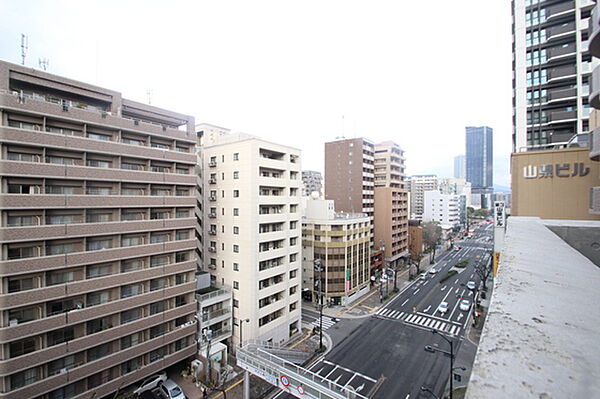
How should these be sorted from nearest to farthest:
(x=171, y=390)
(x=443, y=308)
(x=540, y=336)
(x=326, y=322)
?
(x=540, y=336) < (x=171, y=390) < (x=326, y=322) < (x=443, y=308)

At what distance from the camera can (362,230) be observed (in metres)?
42.3

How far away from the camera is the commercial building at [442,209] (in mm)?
103125

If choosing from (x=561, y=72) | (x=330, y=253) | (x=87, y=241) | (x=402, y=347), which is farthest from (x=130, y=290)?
(x=561, y=72)

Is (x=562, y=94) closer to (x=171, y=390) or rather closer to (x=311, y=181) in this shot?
(x=171, y=390)

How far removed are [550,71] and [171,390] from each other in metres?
50.2

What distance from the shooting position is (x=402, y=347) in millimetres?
27922

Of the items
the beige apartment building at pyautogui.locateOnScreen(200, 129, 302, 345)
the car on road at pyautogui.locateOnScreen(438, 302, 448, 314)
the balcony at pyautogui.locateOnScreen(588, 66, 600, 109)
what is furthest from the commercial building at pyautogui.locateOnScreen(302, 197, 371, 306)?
the balcony at pyautogui.locateOnScreen(588, 66, 600, 109)

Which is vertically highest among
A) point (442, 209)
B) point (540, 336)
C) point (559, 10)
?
point (559, 10)

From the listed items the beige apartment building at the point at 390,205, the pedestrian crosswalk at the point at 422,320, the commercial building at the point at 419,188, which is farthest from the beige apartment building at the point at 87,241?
the commercial building at the point at 419,188

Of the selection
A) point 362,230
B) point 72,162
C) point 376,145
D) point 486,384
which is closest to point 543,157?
point 486,384

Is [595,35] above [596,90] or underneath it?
above

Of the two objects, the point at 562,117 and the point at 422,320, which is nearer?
the point at 562,117

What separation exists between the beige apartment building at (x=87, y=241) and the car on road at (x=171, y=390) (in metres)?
1.52

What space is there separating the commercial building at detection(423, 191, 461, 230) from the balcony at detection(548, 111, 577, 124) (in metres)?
74.3
